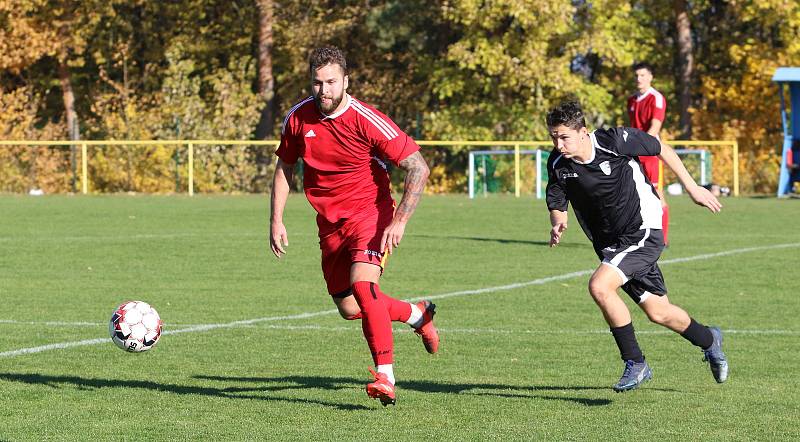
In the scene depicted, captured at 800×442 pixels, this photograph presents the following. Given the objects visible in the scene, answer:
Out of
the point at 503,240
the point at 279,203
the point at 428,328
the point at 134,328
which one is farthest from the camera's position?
the point at 503,240

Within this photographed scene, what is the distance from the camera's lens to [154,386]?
7.81 metres

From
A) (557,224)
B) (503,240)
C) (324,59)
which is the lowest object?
(503,240)

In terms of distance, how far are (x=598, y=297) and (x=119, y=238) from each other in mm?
13158

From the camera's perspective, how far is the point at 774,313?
11445mm

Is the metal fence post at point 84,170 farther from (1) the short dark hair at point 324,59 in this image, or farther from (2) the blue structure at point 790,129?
(1) the short dark hair at point 324,59

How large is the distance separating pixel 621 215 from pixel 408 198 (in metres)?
1.17

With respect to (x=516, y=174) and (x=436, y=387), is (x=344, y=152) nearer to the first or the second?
(x=436, y=387)

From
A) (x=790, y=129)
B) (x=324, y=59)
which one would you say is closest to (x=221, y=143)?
(x=790, y=129)

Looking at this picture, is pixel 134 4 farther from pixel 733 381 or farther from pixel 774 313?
pixel 733 381

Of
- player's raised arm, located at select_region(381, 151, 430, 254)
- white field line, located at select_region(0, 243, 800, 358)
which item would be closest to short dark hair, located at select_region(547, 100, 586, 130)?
player's raised arm, located at select_region(381, 151, 430, 254)

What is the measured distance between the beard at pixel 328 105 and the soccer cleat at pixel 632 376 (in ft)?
6.76

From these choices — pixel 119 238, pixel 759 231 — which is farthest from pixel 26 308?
pixel 759 231

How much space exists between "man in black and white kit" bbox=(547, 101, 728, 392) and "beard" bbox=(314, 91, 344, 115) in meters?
1.10

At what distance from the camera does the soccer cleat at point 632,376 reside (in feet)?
24.3
